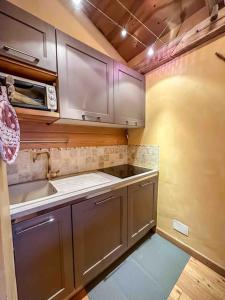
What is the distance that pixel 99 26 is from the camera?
1645mm

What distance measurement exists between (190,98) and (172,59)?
0.50 meters

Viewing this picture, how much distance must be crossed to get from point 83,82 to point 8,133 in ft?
2.96

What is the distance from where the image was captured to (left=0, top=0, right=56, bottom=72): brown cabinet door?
850 mm

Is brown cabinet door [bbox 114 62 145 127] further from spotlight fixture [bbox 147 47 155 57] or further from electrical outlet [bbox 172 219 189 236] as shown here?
electrical outlet [bbox 172 219 189 236]

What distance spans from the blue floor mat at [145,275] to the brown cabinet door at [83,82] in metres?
1.46

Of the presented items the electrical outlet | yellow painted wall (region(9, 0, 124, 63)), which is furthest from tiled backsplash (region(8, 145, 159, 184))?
yellow painted wall (region(9, 0, 124, 63))

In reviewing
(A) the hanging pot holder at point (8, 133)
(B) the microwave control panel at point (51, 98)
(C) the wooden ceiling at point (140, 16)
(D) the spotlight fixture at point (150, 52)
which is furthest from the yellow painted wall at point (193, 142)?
(A) the hanging pot holder at point (8, 133)

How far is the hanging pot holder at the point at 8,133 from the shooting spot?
0.48 meters

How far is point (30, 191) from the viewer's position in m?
1.25

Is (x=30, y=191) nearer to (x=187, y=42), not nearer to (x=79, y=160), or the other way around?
(x=79, y=160)

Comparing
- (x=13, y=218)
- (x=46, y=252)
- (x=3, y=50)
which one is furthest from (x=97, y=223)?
(x=3, y=50)

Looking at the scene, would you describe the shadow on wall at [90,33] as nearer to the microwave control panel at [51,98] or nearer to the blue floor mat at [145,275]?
the microwave control panel at [51,98]

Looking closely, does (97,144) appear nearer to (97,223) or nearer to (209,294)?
(97,223)

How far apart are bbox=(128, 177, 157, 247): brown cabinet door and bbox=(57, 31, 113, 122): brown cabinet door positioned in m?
0.82
